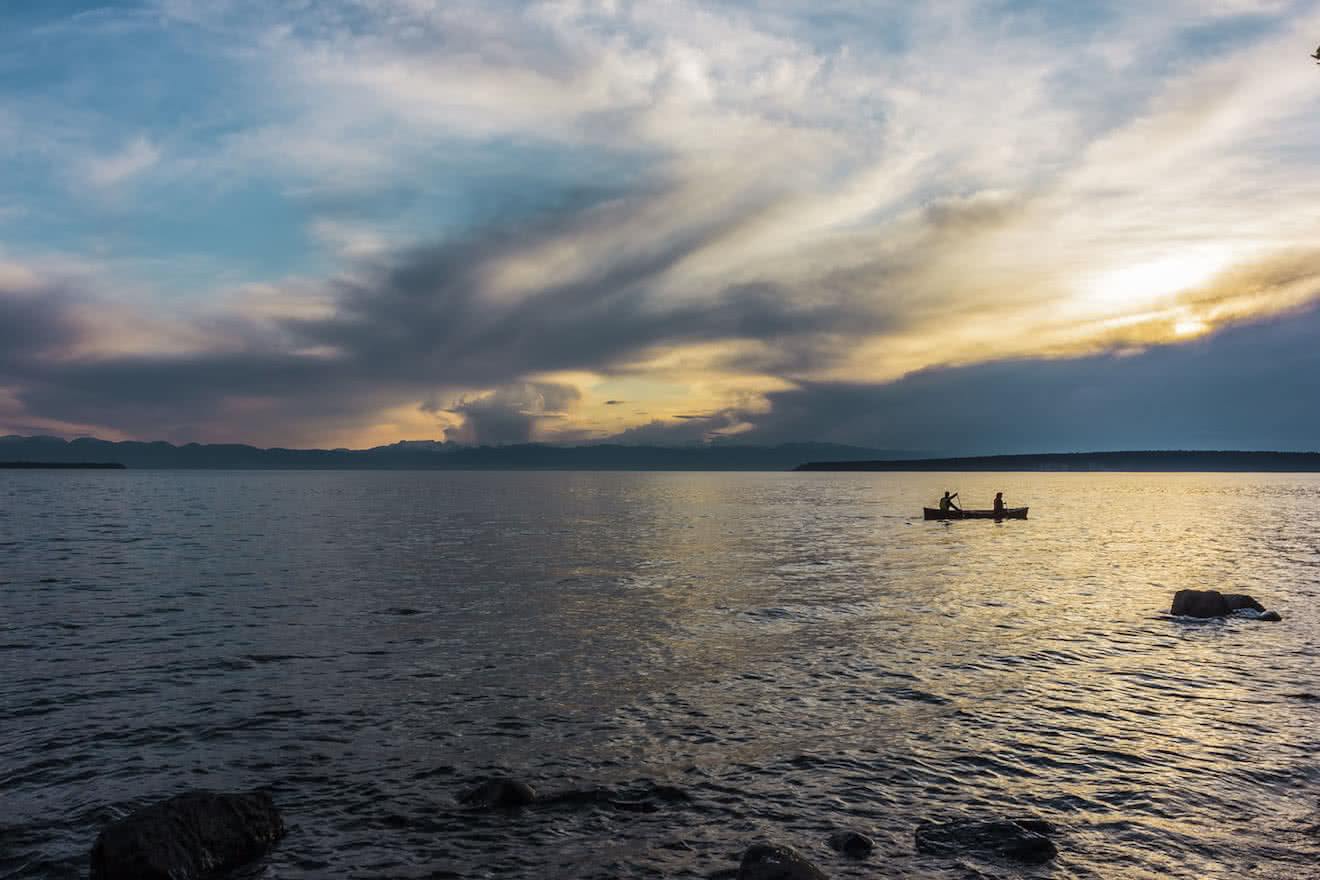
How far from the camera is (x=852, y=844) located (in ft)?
43.3

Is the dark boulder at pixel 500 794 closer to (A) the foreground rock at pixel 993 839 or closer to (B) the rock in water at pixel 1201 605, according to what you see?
(A) the foreground rock at pixel 993 839

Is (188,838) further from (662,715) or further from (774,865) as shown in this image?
(662,715)

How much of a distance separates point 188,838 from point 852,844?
10.9 m

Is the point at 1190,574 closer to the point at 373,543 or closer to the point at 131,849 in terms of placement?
the point at 131,849

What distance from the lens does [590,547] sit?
66.2 m

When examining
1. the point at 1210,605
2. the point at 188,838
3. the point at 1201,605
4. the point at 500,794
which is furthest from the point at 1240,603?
the point at 188,838

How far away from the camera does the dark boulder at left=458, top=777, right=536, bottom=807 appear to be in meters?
15.1

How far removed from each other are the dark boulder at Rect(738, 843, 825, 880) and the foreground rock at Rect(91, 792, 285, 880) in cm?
825

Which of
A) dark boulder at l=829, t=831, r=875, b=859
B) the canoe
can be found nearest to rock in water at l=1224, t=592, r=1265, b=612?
dark boulder at l=829, t=831, r=875, b=859

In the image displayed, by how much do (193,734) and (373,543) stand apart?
51.0m

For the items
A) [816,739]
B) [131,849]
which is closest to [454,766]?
[131,849]

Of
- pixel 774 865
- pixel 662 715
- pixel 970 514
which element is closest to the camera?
pixel 774 865

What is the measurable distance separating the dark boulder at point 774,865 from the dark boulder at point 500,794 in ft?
16.2

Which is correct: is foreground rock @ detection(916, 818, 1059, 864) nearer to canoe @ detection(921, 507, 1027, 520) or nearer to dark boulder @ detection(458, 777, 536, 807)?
dark boulder @ detection(458, 777, 536, 807)
